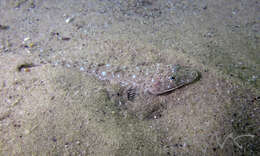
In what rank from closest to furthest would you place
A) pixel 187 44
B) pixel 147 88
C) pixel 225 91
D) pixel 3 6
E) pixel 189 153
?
pixel 189 153 → pixel 225 91 → pixel 147 88 → pixel 187 44 → pixel 3 6

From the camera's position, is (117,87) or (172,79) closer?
(172,79)

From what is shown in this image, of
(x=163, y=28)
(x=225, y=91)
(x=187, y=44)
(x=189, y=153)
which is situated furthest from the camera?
(x=163, y=28)

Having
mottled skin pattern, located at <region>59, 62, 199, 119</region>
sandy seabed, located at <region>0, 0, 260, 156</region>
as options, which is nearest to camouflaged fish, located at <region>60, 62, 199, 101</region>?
mottled skin pattern, located at <region>59, 62, 199, 119</region>

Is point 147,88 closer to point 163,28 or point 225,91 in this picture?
point 225,91

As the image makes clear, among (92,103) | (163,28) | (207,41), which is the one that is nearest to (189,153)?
(92,103)

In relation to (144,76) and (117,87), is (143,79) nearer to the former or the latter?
(144,76)

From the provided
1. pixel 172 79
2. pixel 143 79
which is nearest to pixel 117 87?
pixel 143 79

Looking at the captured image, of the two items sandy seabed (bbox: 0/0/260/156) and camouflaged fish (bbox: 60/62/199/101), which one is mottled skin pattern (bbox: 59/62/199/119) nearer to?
camouflaged fish (bbox: 60/62/199/101)
